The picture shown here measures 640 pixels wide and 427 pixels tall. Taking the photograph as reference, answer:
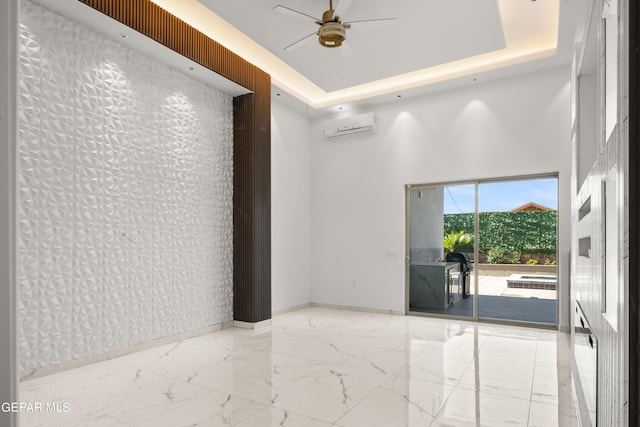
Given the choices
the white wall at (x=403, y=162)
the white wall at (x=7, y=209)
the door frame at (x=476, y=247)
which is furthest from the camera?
the white wall at (x=403, y=162)

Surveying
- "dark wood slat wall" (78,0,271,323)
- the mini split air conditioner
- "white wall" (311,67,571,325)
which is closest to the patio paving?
"white wall" (311,67,571,325)

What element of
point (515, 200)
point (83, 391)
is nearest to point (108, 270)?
point (83, 391)

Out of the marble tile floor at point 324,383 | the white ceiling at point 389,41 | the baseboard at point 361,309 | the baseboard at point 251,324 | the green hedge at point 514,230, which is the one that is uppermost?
the white ceiling at point 389,41

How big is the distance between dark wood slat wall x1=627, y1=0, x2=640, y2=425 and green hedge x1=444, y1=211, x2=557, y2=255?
5500 millimetres

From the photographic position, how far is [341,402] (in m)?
3.20

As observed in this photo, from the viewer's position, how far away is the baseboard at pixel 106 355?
3697 mm

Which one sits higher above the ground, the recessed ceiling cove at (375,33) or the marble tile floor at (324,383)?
the recessed ceiling cove at (375,33)

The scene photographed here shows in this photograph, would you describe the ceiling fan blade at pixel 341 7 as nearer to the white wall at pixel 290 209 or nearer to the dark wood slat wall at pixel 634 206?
the dark wood slat wall at pixel 634 206

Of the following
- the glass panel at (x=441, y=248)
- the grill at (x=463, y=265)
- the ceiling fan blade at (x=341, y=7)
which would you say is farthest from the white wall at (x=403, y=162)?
the ceiling fan blade at (x=341, y=7)

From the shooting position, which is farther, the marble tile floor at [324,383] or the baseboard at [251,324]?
the baseboard at [251,324]

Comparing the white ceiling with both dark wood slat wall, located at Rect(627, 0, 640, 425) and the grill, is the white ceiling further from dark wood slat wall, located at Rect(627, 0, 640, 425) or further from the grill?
dark wood slat wall, located at Rect(627, 0, 640, 425)

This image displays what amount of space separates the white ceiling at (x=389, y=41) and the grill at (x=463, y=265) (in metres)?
2.79

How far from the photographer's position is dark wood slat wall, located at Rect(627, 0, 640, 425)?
1.05 m

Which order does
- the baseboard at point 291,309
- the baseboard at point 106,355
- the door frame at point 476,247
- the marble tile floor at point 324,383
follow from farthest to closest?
the baseboard at point 291,309, the door frame at point 476,247, the baseboard at point 106,355, the marble tile floor at point 324,383
